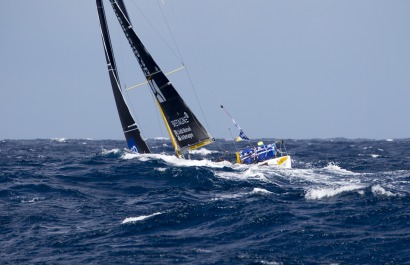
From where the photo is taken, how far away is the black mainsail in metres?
37.0

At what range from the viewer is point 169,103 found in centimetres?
3716

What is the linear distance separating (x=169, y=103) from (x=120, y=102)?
16.0ft

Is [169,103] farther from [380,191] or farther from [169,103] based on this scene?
[380,191]

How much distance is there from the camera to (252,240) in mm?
17703

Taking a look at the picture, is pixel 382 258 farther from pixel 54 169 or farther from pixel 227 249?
pixel 54 169

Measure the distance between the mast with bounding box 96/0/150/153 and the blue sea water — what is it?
609 centimetres

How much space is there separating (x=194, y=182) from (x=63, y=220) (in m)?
9.41

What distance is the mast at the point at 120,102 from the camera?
1575 inches

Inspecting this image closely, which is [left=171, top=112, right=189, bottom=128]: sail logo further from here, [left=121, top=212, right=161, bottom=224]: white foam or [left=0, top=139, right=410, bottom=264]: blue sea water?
[left=121, top=212, right=161, bottom=224]: white foam

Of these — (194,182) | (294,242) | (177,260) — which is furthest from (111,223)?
(194,182)

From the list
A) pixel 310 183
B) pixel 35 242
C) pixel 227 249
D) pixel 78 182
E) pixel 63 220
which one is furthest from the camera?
pixel 78 182

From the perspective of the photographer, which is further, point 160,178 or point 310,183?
point 160,178

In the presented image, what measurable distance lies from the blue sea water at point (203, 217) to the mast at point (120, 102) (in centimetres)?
609

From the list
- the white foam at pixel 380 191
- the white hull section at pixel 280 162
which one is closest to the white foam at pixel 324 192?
the white foam at pixel 380 191
